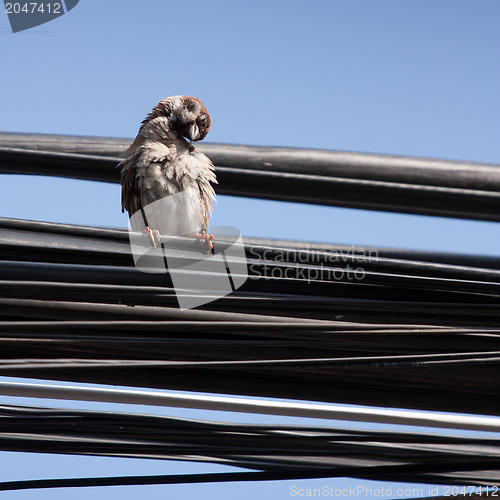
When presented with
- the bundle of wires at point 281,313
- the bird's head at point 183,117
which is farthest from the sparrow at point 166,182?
the bundle of wires at point 281,313

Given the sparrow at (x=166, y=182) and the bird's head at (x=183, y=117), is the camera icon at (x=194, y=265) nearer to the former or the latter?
the sparrow at (x=166, y=182)

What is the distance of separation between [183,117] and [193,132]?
0.48 ft

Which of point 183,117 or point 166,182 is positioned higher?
point 183,117

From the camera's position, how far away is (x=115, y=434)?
1.96 metres

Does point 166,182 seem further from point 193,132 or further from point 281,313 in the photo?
point 281,313

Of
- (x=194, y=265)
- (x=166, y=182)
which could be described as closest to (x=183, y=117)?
(x=166, y=182)

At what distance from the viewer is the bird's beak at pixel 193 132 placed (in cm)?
404

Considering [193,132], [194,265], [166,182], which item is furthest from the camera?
[193,132]

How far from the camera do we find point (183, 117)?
412 cm

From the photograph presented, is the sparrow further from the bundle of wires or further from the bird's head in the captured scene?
the bundle of wires

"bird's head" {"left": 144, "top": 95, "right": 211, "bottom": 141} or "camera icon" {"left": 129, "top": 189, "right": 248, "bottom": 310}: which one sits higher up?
"bird's head" {"left": 144, "top": 95, "right": 211, "bottom": 141}

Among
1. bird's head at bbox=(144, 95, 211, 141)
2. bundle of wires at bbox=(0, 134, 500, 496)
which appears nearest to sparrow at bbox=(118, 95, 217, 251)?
bird's head at bbox=(144, 95, 211, 141)

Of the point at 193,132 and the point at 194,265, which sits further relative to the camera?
the point at 193,132

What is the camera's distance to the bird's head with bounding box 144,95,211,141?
405cm
